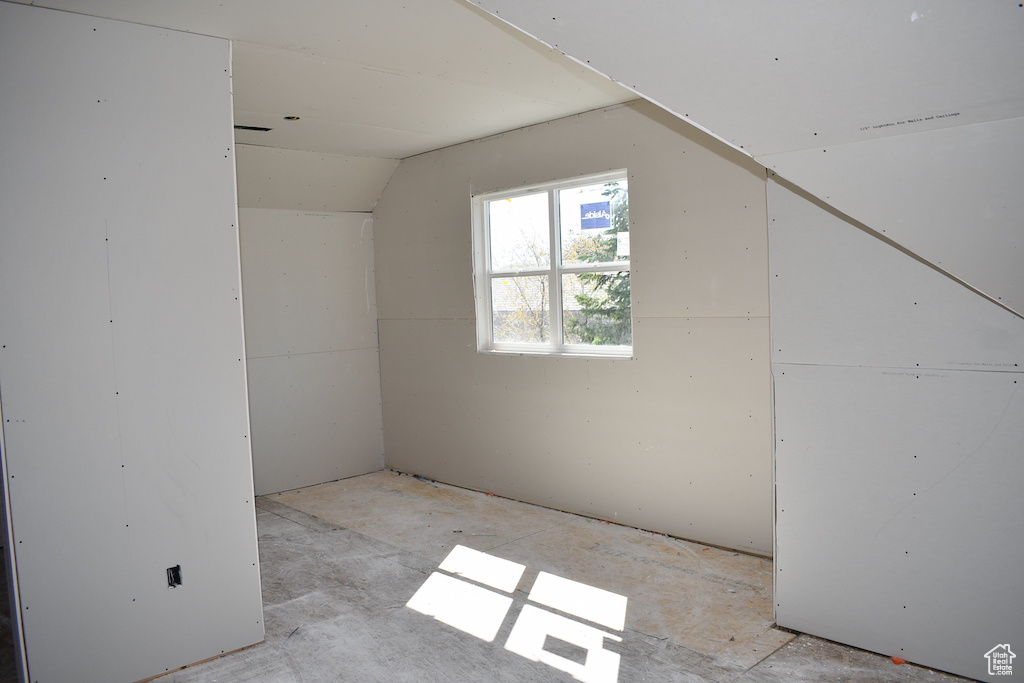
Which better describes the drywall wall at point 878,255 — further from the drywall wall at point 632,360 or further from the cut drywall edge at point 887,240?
the drywall wall at point 632,360

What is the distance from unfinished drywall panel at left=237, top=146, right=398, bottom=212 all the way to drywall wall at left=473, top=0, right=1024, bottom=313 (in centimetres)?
349

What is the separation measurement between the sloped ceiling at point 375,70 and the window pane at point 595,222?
54cm

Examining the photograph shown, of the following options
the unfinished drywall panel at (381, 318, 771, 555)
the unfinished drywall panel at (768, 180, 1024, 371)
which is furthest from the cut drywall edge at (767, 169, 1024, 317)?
the unfinished drywall panel at (381, 318, 771, 555)

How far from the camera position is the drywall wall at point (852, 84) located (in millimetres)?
1832

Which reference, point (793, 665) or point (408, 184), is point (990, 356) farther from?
point (408, 184)

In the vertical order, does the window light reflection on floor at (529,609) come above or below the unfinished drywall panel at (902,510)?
below

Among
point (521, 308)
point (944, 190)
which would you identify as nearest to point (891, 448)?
point (944, 190)

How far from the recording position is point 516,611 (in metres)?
3.45

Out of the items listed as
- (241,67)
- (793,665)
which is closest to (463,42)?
(241,67)

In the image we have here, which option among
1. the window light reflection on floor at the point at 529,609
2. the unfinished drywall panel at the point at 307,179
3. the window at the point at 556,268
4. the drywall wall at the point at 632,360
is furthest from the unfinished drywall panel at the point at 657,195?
the window light reflection on floor at the point at 529,609

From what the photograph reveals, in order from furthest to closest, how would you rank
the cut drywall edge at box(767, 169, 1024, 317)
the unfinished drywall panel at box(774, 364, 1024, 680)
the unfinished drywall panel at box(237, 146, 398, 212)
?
the unfinished drywall panel at box(237, 146, 398, 212) < the unfinished drywall panel at box(774, 364, 1024, 680) < the cut drywall edge at box(767, 169, 1024, 317)

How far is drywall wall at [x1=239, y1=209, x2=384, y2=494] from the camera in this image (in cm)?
576

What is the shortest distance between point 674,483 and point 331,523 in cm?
234

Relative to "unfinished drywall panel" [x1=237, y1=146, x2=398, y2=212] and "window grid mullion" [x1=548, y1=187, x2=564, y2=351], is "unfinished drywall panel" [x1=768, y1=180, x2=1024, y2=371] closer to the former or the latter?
"window grid mullion" [x1=548, y1=187, x2=564, y2=351]
